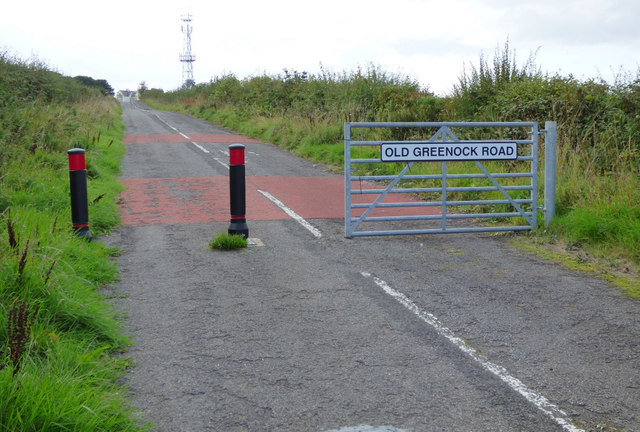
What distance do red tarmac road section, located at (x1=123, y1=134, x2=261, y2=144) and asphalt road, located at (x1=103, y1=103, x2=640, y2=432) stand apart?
52.8 ft

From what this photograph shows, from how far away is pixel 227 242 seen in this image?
8.45 m

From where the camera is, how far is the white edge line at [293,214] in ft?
31.7

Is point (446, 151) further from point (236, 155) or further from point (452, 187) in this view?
point (236, 155)

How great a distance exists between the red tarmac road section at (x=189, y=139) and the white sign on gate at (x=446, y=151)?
1619 cm

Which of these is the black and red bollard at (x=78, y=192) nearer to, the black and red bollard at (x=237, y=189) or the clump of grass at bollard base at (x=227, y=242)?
the clump of grass at bollard base at (x=227, y=242)

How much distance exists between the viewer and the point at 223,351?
16.3 ft

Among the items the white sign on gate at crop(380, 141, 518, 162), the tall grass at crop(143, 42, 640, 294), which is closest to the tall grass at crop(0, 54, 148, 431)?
the white sign on gate at crop(380, 141, 518, 162)

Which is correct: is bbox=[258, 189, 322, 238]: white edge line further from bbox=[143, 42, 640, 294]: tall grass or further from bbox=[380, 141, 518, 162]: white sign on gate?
bbox=[143, 42, 640, 294]: tall grass

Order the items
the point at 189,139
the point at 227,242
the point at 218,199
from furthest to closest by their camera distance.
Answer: the point at 189,139 < the point at 218,199 < the point at 227,242

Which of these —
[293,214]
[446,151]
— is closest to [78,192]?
[293,214]

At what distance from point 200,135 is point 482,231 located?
65.8 ft

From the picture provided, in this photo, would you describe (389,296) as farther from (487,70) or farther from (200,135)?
(200,135)

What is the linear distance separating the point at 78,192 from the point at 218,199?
171 inches

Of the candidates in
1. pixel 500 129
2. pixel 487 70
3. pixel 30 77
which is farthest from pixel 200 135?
pixel 500 129
